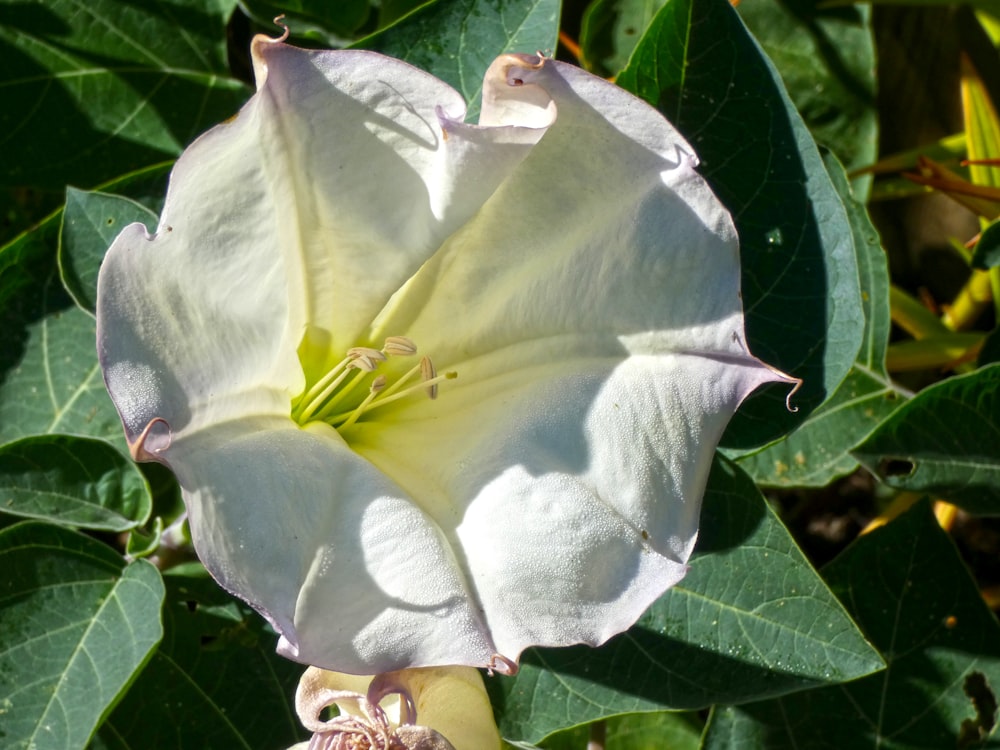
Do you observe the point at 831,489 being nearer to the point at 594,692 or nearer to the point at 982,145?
the point at 982,145

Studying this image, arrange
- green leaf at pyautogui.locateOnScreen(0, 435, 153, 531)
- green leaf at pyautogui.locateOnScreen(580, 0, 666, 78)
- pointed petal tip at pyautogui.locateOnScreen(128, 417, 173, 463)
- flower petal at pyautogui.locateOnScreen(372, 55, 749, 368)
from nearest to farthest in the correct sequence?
pointed petal tip at pyautogui.locateOnScreen(128, 417, 173, 463), flower petal at pyautogui.locateOnScreen(372, 55, 749, 368), green leaf at pyautogui.locateOnScreen(0, 435, 153, 531), green leaf at pyautogui.locateOnScreen(580, 0, 666, 78)

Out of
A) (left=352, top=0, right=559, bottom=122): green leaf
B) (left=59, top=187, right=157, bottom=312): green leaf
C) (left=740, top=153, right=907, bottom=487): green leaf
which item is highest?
(left=352, top=0, right=559, bottom=122): green leaf

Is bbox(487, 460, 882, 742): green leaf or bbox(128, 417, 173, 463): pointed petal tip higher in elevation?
bbox(128, 417, 173, 463): pointed petal tip

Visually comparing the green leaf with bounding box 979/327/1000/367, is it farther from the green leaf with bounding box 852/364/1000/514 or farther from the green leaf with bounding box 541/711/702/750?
the green leaf with bounding box 541/711/702/750

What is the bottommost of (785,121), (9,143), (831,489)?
(831,489)

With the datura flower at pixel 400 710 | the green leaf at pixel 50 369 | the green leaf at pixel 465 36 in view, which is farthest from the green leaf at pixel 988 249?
the green leaf at pixel 50 369

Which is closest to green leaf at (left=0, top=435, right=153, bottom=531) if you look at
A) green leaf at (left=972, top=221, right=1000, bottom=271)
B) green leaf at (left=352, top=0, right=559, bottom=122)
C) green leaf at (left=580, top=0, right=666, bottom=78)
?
green leaf at (left=352, top=0, right=559, bottom=122)

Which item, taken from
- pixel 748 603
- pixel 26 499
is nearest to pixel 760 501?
pixel 748 603

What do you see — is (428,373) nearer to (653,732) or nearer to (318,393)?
(318,393)

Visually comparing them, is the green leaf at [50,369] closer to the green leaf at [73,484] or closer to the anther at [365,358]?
the green leaf at [73,484]
